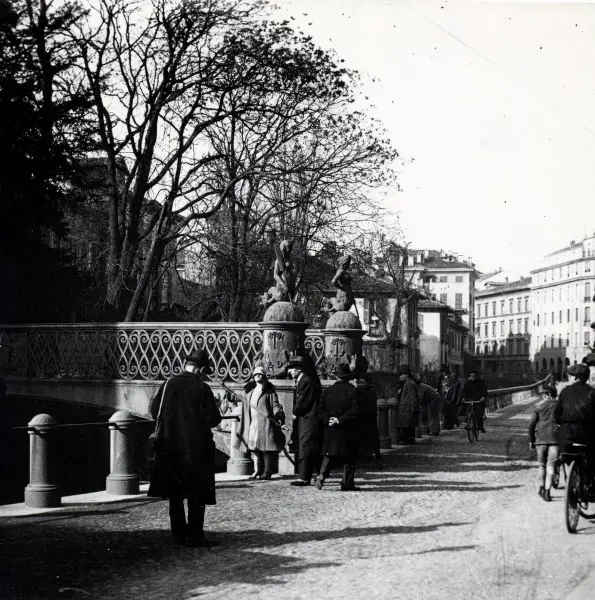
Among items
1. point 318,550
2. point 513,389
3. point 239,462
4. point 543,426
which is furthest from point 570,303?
point 513,389

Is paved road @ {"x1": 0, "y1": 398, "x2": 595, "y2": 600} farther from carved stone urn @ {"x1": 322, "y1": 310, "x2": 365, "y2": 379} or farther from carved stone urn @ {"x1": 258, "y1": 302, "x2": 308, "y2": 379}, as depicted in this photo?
carved stone urn @ {"x1": 322, "y1": 310, "x2": 365, "y2": 379}

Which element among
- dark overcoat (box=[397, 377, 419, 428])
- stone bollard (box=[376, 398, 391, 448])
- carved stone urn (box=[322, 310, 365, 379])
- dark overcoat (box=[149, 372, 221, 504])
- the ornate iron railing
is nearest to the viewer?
dark overcoat (box=[149, 372, 221, 504])

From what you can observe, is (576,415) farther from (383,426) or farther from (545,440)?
(383,426)

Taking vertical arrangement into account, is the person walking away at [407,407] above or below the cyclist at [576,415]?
below

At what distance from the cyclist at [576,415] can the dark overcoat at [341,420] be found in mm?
3648

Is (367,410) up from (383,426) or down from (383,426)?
up

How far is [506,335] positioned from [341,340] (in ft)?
178

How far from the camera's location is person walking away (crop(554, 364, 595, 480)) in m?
→ 10.1

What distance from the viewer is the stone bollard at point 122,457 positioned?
41.4ft

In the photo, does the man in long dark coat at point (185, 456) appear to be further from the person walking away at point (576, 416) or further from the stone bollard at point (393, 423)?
the stone bollard at point (393, 423)

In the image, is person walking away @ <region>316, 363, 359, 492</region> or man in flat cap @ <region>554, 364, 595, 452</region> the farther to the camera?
person walking away @ <region>316, 363, 359, 492</region>

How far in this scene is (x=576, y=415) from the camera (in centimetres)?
1020

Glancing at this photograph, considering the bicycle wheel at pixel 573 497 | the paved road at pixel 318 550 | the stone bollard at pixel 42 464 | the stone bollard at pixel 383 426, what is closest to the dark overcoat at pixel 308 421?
the paved road at pixel 318 550

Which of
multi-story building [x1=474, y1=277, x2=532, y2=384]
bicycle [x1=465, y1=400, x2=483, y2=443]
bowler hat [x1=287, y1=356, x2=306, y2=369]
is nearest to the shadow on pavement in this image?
bowler hat [x1=287, y1=356, x2=306, y2=369]
